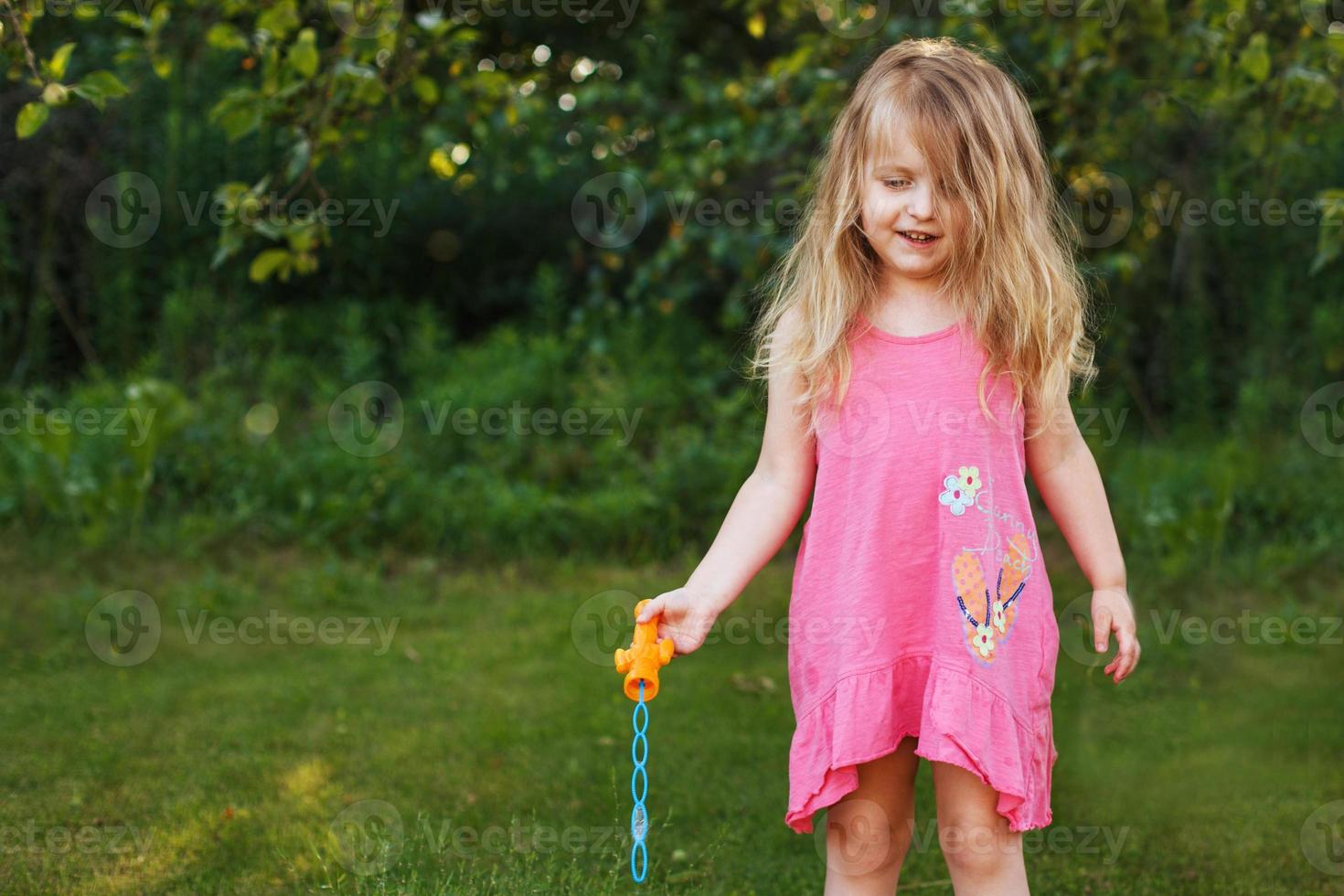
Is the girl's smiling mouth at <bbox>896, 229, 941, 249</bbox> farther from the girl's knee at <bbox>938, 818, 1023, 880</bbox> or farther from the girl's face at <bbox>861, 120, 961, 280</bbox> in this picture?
the girl's knee at <bbox>938, 818, 1023, 880</bbox>

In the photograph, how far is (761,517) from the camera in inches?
84.7

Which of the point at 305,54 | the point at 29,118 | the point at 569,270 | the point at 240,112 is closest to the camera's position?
the point at 29,118

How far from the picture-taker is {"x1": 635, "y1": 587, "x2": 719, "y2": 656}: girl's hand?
6.72 feet

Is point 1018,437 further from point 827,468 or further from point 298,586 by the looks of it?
point 298,586

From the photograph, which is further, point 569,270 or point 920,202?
point 569,270

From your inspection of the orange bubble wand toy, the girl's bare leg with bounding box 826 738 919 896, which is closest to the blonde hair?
the orange bubble wand toy

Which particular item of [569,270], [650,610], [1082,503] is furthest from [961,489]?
[569,270]

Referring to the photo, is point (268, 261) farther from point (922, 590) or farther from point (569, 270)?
point (569, 270)

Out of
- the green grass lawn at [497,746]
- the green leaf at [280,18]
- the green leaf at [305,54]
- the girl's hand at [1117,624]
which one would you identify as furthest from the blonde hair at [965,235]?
the green leaf at [280,18]

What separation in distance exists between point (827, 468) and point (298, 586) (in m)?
3.15

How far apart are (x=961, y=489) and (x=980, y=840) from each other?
0.56 m

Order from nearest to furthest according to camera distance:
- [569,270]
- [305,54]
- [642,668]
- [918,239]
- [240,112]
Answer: [642,668]
[918,239]
[305,54]
[240,112]
[569,270]

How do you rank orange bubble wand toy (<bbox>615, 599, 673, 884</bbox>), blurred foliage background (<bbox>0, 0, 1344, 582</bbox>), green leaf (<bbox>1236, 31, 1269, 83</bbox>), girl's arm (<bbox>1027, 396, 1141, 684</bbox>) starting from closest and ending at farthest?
orange bubble wand toy (<bbox>615, 599, 673, 884</bbox>) → girl's arm (<bbox>1027, 396, 1141, 684</bbox>) → green leaf (<bbox>1236, 31, 1269, 83</bbox>) → blurred foliage background (<bbox>0, 0, 1344, 582</bbox>)

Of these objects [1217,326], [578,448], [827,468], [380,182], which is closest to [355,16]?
[827,468]
